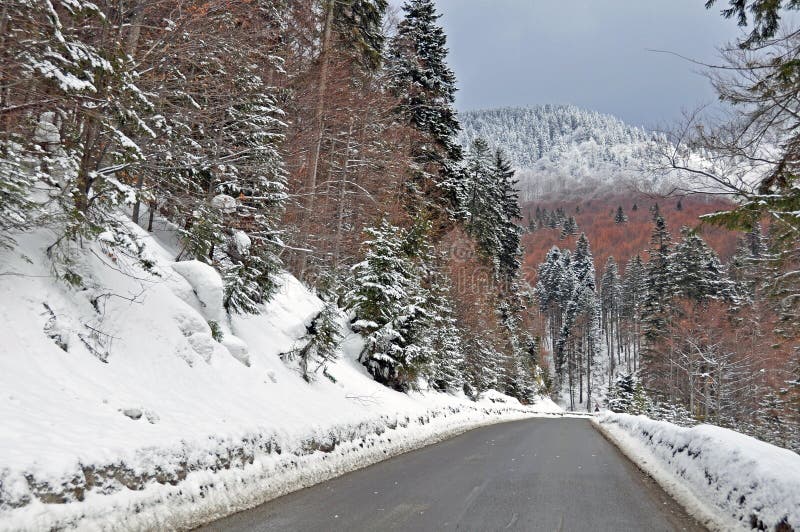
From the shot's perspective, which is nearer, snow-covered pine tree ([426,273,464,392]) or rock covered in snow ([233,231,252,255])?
rock covered in snow ([233,231,252,255])

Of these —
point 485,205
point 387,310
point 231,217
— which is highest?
point 485,205

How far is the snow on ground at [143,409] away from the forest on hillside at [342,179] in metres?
0.71

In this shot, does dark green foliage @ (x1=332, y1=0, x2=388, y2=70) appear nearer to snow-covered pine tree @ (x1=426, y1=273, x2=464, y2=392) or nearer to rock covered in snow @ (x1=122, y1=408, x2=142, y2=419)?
snow-covered pine tree @ (x1=426, y1=273, x2=464, y2=392)

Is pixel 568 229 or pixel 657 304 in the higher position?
pixel 568 229

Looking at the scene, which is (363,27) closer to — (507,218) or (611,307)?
(507,218)

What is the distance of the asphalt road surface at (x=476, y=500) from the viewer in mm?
5012

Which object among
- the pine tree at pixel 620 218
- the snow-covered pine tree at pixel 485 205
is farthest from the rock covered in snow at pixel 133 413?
the pine tree at pixel 620 218

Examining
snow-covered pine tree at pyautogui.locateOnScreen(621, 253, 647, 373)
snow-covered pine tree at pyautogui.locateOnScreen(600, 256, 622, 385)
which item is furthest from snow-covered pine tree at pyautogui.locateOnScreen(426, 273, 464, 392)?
snow-covered pine tree at pyautogui.locateOnScreen(600, 256, 622, 385)

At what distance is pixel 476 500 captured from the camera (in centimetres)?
599

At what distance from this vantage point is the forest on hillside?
6316 mm

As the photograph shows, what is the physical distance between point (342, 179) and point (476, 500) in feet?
56.9

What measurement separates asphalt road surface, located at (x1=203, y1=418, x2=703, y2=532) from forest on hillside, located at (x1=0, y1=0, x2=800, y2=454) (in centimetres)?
411

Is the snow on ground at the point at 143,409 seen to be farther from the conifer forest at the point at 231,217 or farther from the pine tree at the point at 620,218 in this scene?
the pine tree at the point at 620,218

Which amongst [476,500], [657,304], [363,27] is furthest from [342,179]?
[657,304]
